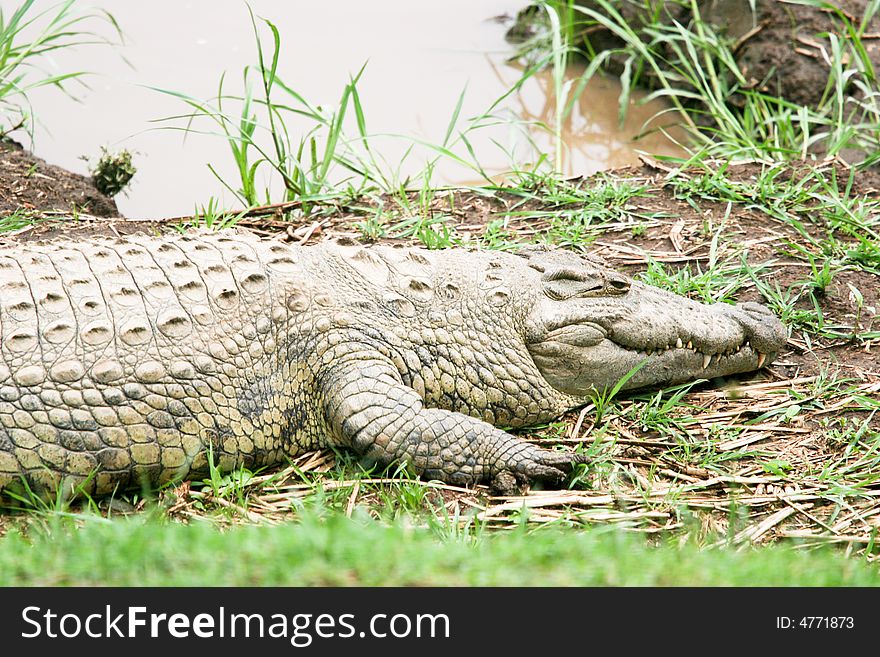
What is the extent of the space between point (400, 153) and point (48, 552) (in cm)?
629

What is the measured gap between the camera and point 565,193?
6582 millimetres

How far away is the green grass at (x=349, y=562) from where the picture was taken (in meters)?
2.65

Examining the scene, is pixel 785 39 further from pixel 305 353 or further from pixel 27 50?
pixel 305 353

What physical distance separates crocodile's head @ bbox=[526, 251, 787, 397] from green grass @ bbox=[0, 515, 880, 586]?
1.50 m

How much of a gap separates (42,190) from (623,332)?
4097 mm

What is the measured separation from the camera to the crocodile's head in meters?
4.45

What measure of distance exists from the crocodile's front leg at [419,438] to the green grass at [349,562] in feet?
3.00

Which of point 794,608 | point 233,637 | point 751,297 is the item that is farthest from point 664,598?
point 751,297

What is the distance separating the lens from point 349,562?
8.84 feet

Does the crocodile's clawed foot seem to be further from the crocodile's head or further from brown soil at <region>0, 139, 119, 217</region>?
brown soil at <region>0, 139, 119, 217</region>

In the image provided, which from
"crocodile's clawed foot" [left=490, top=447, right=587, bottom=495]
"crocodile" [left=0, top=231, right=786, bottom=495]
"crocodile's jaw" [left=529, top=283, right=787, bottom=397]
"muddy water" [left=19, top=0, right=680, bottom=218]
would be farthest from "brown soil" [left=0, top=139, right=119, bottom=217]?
"crocodile's clawed foot" [left=490, top=447, right=587, bottom=495]

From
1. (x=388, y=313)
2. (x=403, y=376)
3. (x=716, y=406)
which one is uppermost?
(x=388, y=313)

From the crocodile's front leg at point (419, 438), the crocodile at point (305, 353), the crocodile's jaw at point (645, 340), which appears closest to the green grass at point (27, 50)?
the crocodile at point (305, 353)

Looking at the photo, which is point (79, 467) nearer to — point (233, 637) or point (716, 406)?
point (233, 637)
